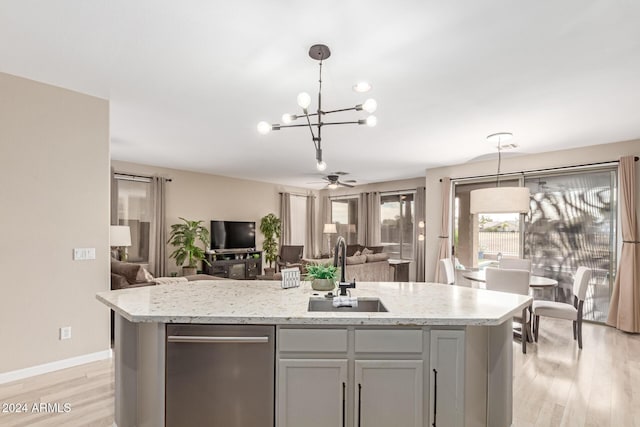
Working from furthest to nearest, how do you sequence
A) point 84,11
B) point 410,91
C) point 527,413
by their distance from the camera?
point 410,91 < point 527,413 < point 84,11

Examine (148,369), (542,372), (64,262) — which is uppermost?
(64,262)

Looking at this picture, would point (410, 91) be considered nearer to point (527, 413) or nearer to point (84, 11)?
point (84, 11)

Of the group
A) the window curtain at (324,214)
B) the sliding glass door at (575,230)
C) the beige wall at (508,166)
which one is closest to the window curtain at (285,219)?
the window curtain at (324,214)

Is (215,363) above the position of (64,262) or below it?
below

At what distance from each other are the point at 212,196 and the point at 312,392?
6805mm

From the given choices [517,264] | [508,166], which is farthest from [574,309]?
[508,166]

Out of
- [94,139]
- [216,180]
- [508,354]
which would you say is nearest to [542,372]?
[508,354]

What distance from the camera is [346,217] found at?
9.92m

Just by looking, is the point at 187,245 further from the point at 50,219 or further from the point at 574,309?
the point at 574,309

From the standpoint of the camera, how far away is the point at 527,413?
8.08 ft

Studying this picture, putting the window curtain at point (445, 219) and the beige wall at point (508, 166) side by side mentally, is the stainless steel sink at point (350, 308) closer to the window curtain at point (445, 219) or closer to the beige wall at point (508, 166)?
the beige wall at point (508, 166)

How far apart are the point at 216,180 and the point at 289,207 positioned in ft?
7.58

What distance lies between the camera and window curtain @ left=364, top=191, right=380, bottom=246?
8.95 m

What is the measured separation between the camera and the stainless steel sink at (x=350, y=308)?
7.08 feet
